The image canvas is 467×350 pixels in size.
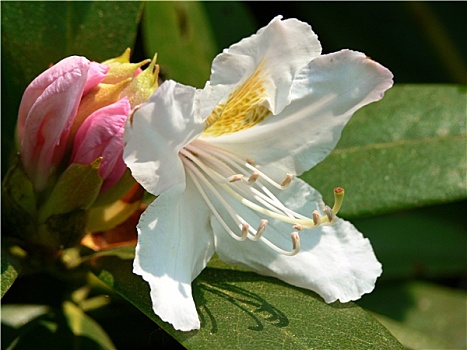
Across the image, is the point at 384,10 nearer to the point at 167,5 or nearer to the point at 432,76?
the point at 432,76

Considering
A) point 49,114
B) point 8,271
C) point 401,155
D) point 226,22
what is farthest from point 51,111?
point 226,22

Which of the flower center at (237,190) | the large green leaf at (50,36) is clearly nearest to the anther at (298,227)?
the flower center at (237,190)

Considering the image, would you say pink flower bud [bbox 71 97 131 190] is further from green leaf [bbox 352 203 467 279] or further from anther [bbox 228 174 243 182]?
green leaf [bbox 352 203 467 279]

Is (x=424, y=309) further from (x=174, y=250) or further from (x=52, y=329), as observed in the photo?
(x=174, y=250)

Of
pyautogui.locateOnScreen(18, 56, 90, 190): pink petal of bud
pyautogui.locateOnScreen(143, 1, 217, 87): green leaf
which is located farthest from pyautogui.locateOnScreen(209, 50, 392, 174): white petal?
pyautogui.locateOnScreen(143, 1, 217, 87): green leaf

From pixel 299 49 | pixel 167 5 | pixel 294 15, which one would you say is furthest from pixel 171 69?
pixel 299 49
